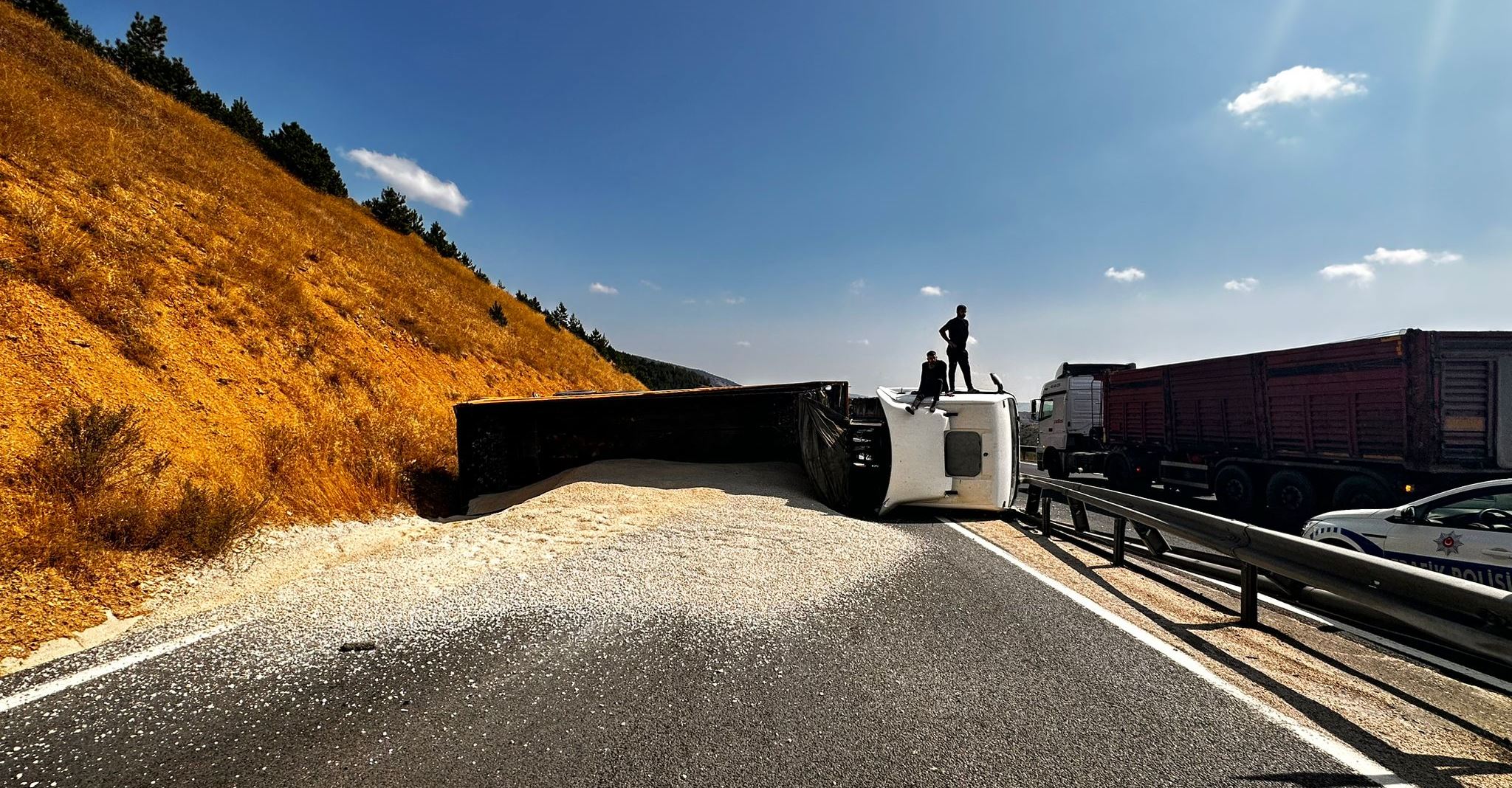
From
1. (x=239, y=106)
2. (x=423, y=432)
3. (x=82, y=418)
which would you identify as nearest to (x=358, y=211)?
(x=239, y=106)

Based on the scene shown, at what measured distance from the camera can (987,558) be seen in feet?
18.8

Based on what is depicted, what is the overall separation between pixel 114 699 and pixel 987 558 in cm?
643

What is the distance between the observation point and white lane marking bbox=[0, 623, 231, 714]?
2.95 metres

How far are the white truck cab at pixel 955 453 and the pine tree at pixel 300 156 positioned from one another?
30.2 metres

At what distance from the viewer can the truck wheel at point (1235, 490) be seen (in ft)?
32.8

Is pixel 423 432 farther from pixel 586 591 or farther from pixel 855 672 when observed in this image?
pixel 855 672

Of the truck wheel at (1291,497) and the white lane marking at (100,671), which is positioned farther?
the truck wheel at (1291,497)

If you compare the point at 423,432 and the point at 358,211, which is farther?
the point at 358,211

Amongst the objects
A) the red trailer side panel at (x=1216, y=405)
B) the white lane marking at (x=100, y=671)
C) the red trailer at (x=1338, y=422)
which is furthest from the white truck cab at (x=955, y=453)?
the white lane marking at (x=100, y=671)

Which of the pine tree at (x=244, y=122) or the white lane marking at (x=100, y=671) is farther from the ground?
the pine tree at (x=244, y=122)

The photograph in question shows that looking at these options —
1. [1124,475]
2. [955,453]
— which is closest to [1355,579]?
[955,453]

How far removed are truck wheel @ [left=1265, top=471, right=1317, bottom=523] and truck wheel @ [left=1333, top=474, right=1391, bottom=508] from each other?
1.54ft

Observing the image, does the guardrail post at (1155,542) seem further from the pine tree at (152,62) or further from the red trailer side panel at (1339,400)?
the pine tree at (152,62)

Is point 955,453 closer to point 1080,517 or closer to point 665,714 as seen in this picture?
point 1080,517
